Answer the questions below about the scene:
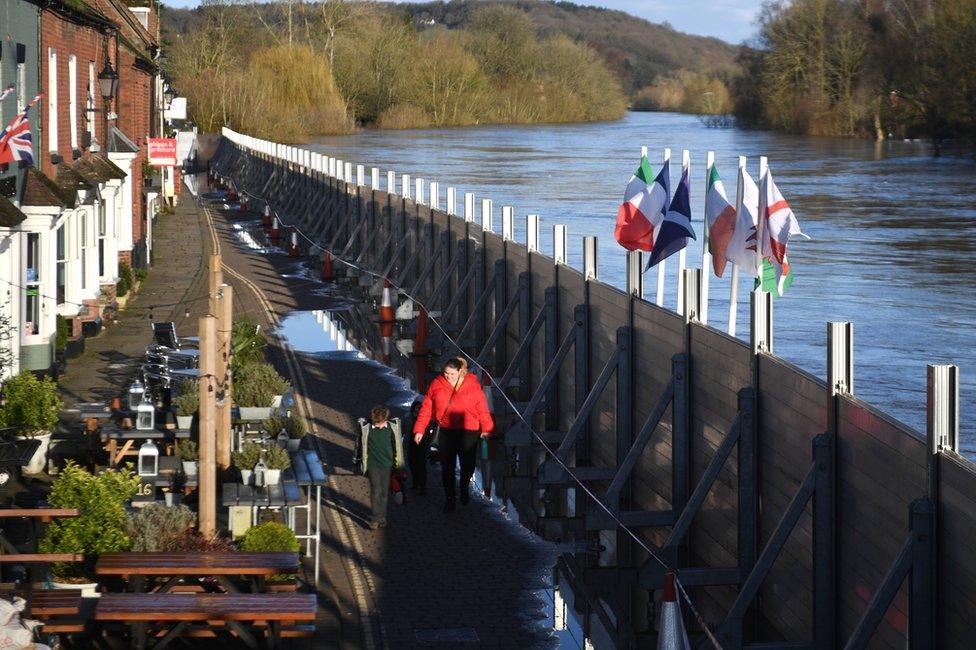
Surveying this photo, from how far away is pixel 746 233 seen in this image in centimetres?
1770

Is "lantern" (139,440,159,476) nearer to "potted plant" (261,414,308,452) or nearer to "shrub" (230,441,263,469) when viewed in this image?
"shrub" (230,441,263,469)

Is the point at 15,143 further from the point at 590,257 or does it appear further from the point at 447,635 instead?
the point at 447,635

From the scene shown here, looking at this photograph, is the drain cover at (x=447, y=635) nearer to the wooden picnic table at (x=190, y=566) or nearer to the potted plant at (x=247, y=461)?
the wooden picnic table at (x=190, y=566)

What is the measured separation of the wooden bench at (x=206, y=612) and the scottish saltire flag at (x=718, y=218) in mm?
8422

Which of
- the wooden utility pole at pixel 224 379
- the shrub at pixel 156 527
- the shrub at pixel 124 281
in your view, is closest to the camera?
the shrub at pixel 156 527

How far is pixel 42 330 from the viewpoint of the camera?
22.4 m

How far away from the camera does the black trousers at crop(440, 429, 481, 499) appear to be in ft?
52.3

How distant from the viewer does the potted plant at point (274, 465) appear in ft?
46.6

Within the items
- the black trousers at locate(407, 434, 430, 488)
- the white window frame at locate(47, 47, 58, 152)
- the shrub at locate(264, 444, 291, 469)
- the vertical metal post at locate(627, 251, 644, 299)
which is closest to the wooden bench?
the shrub at locate(264, 444, 291, 469)

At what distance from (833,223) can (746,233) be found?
33910mm

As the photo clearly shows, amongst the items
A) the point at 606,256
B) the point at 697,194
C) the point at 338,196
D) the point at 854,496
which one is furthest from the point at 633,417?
the point at 697,194

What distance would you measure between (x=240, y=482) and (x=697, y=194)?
48738mm

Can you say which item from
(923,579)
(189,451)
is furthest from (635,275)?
(923,579)

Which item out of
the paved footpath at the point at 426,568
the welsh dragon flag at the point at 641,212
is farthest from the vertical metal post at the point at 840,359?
the welsh dragon flag at the point at 641,212
